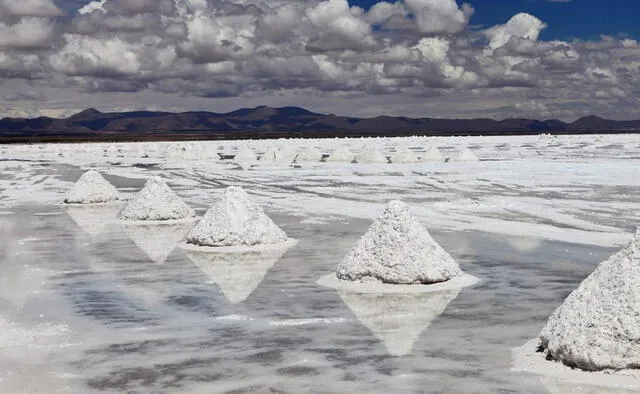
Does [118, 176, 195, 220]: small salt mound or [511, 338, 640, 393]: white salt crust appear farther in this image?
[118, 176, 195, 220]: small salt mound

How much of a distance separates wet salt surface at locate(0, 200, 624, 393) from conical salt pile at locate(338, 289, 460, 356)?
0.16 ft

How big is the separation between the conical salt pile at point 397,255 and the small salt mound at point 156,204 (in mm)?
11453

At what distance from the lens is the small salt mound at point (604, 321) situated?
885 centimetres

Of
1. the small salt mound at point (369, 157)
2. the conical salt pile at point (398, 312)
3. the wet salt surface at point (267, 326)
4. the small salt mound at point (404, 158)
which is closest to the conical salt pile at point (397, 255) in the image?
the conical salt pile at point (398, 312)

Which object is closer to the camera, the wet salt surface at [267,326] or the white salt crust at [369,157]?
A: the wet salt surface at [267,326]

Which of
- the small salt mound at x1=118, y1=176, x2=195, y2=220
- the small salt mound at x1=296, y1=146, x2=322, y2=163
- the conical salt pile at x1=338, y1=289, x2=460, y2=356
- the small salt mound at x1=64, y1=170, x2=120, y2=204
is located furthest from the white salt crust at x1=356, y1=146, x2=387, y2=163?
the conical salt pile at x1=338, y1=289, x2=460, y2=356

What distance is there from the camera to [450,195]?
3331 cm

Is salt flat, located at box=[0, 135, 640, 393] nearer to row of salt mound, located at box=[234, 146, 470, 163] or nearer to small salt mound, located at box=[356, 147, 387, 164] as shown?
row of salt mound, located at box=[234, 146, 470, 163]

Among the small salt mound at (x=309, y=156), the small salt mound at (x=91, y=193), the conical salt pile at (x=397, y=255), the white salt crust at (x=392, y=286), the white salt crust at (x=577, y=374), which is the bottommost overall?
the small salt mound at (x=309, y=156)

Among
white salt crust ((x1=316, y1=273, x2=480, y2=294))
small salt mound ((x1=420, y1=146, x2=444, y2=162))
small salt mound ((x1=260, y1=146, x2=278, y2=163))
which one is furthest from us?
small salt mound ((x1=260, y1=146, x2=278, y2=163))

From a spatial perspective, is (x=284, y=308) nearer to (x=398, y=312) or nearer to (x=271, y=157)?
(x=398, y=312)

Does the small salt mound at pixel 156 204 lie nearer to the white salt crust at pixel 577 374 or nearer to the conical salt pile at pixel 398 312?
the conical salt pile at pixel 398 312

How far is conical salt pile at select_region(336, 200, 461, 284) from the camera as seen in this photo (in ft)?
46.4

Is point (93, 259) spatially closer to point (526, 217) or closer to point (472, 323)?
point (472, 323)
